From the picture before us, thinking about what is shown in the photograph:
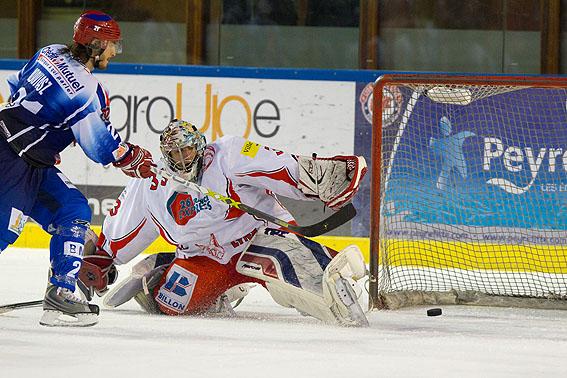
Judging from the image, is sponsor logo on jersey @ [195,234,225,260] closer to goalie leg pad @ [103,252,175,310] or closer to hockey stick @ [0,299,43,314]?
goalie leg pad @ [103,252,175,310]

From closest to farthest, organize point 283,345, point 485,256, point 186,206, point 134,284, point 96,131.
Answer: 1. point 283,345
2. point 96,131
3. point 186,206
4. point 134,284
5. point 485,256

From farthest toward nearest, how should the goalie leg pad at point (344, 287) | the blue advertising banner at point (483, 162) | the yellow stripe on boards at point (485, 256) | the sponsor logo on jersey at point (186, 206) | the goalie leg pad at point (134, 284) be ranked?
the blue advertising banner at point (483, 162), the yellow stripe on boards at point (485, 256), the goalie leg pad at point (134, 284), the sponsor logo on jersey at point (186, 206), the goalie leg pad at point (344, 287)

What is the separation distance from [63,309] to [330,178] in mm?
1035

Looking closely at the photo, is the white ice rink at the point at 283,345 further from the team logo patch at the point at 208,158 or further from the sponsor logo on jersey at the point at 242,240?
the team logo patch at the point at 208,158

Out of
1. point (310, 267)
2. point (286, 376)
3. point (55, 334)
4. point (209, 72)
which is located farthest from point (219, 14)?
point (286, 376)

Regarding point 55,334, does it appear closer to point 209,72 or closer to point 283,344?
point 283,344

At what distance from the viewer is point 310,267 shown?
4246mm

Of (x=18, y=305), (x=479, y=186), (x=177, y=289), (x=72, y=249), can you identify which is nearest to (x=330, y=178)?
(x=177, y=289)

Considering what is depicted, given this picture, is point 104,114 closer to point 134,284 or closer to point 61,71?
point 61,71

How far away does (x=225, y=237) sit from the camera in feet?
14.3

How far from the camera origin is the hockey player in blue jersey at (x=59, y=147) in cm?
389

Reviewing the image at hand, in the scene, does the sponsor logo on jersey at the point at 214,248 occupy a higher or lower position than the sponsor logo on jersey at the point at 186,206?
lower

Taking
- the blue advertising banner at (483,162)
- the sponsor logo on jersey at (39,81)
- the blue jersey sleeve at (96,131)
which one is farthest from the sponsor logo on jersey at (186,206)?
the blue advertising banner at (483,162)

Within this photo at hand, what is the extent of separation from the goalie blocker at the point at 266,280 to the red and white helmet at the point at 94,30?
2.91 feet
